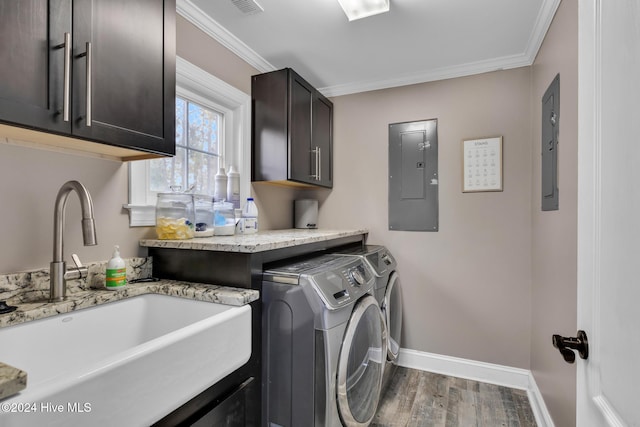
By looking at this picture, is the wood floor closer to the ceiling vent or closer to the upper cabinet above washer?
the upper cabinet above washer

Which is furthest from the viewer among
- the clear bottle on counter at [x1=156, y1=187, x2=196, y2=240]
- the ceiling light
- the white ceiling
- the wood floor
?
the wood floor

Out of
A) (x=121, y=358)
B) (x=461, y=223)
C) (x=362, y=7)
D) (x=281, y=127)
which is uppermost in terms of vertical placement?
(x=362, y=7)

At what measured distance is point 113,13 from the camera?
42.1 inches

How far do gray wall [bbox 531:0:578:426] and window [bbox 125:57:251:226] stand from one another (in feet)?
5.95

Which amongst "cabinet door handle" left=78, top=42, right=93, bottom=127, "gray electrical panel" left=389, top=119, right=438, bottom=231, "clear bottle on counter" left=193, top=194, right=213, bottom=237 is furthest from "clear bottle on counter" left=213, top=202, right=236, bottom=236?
"gray electrical panel" left=389, top=119, right=438, bottom=231

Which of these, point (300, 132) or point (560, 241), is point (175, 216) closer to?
point (300, 132)

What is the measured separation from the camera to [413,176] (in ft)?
8.63

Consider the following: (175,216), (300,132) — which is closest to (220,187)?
(175,216)

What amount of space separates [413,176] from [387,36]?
1078 millimetres

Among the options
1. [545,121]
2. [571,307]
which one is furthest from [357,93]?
[571,307]

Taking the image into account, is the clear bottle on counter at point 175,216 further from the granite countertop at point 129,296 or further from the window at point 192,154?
the granite countertop at point 129,296

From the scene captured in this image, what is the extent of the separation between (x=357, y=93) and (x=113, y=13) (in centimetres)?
209

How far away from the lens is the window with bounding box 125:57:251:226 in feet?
5.14

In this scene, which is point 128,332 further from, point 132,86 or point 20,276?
point 132,86
